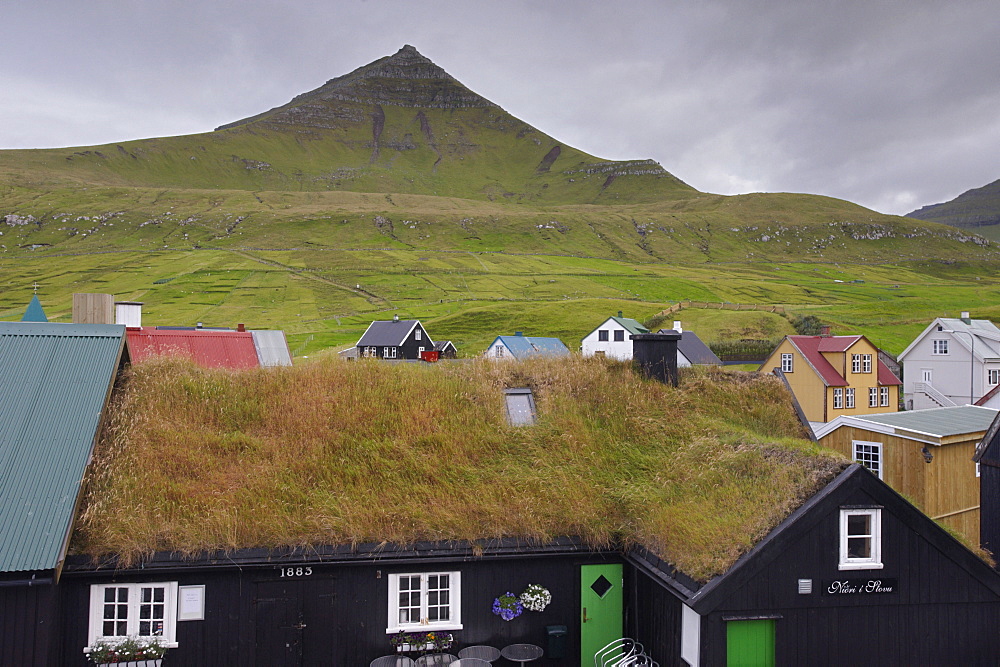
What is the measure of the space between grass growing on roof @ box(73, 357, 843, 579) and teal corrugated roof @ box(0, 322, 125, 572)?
18.5 inches

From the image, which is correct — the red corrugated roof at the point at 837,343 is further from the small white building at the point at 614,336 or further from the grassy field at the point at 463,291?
the grassy field at the point at 463,291

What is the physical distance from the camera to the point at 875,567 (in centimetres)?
1021

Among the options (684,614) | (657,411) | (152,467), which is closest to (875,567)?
(684,614)

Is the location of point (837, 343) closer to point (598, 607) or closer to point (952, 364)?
point (952, 364)

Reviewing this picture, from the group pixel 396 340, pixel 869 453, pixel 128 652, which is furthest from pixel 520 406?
pixel 396 340

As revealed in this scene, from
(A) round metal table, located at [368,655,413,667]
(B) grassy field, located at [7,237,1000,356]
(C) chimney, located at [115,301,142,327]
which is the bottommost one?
(A) round metal table, located at [368,655,413,667]

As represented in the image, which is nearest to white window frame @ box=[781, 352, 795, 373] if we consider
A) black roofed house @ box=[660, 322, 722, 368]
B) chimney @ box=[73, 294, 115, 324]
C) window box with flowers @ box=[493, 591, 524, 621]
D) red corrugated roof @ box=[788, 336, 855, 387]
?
red corrugated roof @ box=[788, 336, 855, 387]

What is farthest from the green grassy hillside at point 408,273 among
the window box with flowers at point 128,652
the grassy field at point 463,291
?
the window box with flowers at point 128,652

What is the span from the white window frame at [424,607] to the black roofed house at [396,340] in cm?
5526

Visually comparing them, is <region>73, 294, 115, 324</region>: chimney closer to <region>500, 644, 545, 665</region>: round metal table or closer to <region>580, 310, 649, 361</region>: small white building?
<region>500, 644, 545, 665</region>: round metal table

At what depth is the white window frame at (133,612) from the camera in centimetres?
1002

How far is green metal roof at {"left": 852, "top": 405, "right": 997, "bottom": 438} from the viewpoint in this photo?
1795 cm

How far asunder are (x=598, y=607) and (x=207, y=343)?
22.0 metres

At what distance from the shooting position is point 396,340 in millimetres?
66875
